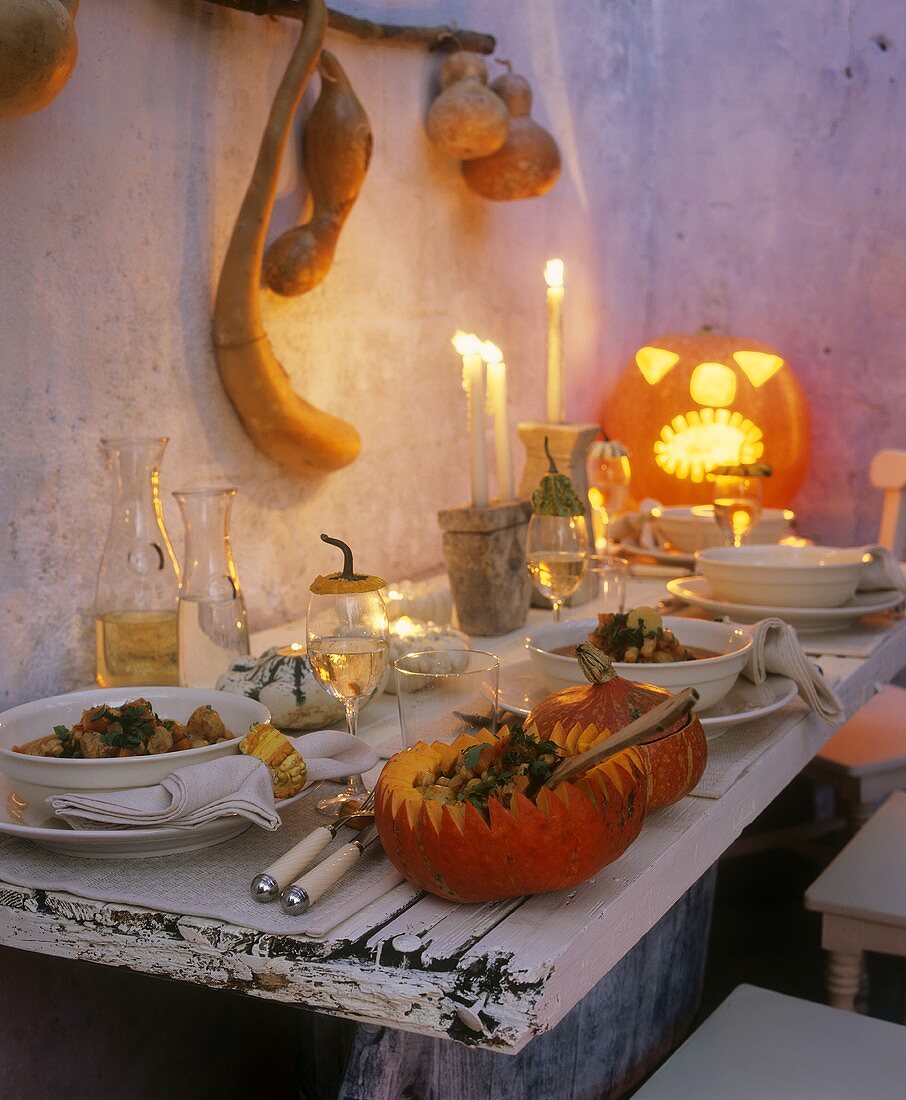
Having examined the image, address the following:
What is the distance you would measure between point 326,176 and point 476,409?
1.42 ft

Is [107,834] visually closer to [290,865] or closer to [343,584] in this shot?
[290,865]

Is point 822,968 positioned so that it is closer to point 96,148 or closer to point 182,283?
point 182,283

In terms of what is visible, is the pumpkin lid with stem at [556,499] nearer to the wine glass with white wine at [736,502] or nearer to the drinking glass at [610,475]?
the wine glass with white wine at [736,502]

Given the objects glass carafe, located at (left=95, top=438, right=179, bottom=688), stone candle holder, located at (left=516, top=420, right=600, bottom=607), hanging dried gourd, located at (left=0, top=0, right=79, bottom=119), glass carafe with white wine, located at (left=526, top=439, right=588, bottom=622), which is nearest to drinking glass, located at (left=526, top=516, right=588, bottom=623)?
glass carafe with white wine, located at (left=526, top=439, right=588, bottom=622)

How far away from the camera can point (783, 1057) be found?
122cm

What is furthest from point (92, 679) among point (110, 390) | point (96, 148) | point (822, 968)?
point (822, 968)

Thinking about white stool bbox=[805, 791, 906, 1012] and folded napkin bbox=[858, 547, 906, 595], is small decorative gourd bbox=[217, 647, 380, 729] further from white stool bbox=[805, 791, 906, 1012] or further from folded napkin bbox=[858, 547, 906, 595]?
folded napkin bbox=[858, 547, 906, 595]

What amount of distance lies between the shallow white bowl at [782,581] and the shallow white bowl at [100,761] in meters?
0.86

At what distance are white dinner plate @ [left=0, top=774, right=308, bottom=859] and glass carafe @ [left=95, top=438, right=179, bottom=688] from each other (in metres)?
0.40

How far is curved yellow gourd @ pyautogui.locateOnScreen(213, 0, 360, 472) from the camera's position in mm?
1638

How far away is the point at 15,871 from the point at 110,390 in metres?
0.77

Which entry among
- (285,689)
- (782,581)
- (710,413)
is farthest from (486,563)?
(710,413)

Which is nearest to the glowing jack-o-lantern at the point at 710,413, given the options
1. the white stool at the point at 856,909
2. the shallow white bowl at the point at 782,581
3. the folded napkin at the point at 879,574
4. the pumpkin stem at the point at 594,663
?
the folded napkin at the point at 879,574

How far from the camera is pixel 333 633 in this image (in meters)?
1.10
